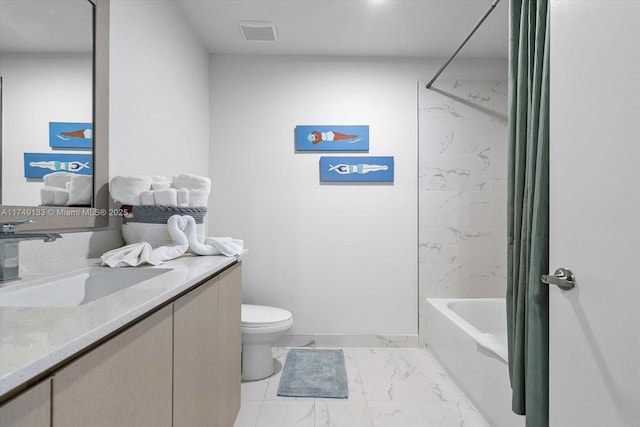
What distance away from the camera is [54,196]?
1226mm

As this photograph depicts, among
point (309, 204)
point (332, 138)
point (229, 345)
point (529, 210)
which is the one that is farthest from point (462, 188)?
point (229, 345)

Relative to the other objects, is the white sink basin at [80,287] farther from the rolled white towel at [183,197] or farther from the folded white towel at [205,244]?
the rolled white towel at [183,197]

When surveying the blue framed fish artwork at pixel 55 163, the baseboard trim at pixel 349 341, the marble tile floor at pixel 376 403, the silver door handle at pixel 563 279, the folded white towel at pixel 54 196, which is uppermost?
the blue framed fish artwork at pixel 55 163

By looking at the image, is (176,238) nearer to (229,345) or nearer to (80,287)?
(80,287)

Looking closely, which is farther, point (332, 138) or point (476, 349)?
point (332, 138)

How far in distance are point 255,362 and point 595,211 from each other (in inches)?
82.0

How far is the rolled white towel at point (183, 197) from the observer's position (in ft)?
5.03

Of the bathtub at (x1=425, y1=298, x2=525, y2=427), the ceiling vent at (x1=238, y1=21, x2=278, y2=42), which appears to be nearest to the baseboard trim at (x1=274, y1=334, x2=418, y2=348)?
the bathtub at (x1=425, y1=298, x2=525, y2=427)

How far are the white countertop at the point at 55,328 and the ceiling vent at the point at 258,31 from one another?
2.15m

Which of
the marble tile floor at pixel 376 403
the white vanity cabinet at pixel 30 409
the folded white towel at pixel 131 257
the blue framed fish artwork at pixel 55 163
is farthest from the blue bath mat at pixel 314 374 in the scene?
the white vanity cabinet at pixel 30 409

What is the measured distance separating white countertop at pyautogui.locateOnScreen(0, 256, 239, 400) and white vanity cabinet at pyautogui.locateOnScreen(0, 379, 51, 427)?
15 mm

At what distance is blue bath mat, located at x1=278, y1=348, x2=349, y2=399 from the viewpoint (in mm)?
2137

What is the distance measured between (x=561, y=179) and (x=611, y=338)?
1.57ft


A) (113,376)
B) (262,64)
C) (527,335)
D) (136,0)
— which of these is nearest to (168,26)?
(136,0)
